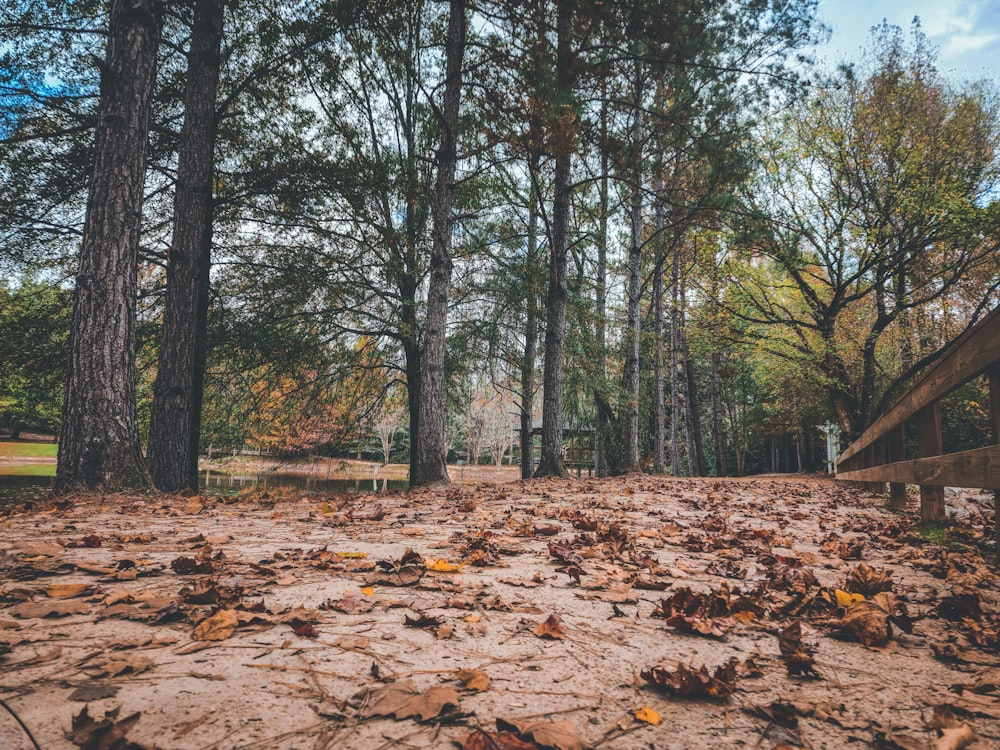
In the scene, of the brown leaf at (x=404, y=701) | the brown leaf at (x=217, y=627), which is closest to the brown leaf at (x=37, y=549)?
the brown leaf at (x=217, y=627)

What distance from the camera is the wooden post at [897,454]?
16.8ft

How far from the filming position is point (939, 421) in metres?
3.55

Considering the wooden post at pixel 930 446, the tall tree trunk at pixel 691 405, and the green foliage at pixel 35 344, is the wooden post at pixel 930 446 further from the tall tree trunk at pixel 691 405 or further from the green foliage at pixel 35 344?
the tall tree trunk at pixel 691 405

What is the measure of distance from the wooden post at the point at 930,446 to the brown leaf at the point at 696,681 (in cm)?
317

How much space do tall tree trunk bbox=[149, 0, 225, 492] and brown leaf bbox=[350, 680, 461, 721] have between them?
7227mm

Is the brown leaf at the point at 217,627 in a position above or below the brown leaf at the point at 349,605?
above

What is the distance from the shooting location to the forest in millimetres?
7062

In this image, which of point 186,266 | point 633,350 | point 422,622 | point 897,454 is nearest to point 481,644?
point 422,622

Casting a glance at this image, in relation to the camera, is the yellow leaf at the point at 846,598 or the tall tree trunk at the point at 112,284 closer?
the yellow leaf at the point at 846,598

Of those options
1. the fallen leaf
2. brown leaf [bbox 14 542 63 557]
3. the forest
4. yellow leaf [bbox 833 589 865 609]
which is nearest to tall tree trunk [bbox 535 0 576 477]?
the forest

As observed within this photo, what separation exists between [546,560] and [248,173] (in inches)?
330

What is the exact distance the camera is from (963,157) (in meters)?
14.3

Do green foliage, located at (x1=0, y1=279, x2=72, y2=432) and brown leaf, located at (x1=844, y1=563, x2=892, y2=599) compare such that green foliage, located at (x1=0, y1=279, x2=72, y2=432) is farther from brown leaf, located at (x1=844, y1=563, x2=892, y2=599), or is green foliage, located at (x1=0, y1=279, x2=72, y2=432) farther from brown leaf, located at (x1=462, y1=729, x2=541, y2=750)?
brown leaf, located at (x1=844, y1=563, x2=892, y2=599)

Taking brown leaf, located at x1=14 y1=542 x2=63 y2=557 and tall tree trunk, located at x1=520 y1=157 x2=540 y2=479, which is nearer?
brown leaf, located at x1=14 y1=542 x2=63 y2=557
